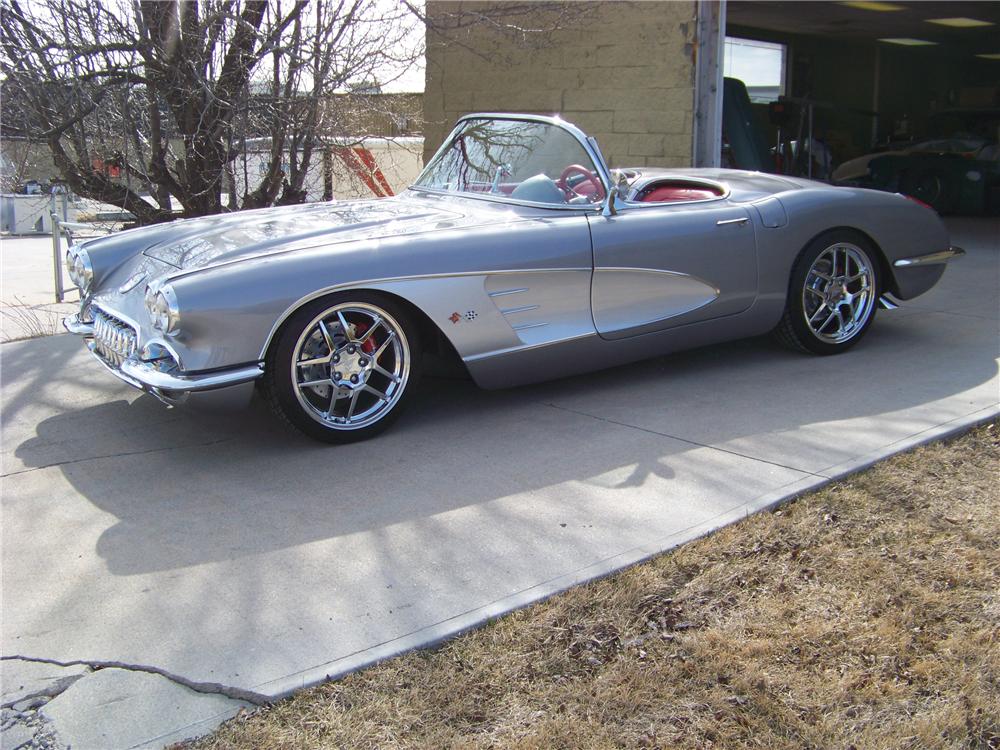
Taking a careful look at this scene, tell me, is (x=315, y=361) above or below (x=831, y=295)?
below

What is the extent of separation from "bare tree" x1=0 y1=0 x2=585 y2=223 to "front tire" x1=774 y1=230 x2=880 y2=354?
4.13 metres

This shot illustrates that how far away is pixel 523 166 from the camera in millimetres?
5105

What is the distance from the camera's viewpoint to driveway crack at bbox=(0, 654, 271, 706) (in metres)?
2.45

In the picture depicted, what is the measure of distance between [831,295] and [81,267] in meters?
4.00

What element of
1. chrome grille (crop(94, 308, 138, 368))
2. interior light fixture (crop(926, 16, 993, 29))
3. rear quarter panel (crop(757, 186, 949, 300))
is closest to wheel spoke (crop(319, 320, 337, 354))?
chrome grille (crop(94, 308, 138, 368))

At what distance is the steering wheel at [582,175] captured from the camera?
495 cm

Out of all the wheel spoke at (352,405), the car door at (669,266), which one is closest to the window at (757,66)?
the car door at (669,266)

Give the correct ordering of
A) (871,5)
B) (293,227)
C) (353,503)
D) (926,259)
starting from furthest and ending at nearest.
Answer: (871,5) → (926,259) → (293,227) → (353,503)

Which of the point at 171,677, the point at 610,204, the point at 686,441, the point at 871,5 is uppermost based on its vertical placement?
the point at 871,5

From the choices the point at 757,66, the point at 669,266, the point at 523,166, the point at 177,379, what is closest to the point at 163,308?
the point at 177,379

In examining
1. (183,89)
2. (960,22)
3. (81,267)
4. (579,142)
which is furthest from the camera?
(960,22)

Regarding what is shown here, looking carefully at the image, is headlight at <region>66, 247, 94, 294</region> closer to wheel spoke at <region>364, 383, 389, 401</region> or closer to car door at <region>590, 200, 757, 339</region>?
wheel spoke at <region>364, 383, 389, 401</region>

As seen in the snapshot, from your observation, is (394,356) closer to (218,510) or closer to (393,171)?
(218,510)

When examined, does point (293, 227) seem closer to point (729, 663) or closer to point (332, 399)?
point (332, 399)
